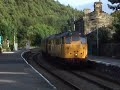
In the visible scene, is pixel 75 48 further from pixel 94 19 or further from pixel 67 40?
pixel 94 19

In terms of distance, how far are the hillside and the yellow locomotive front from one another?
112 m

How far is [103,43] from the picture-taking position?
61.8 metres

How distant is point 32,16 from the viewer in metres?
195

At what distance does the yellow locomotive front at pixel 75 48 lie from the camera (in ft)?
121

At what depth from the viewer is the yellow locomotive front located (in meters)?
37.0

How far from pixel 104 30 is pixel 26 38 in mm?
102929

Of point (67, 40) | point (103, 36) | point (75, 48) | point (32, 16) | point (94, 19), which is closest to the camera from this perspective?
point (75, 48)

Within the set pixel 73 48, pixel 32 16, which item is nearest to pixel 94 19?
pixel 73 48

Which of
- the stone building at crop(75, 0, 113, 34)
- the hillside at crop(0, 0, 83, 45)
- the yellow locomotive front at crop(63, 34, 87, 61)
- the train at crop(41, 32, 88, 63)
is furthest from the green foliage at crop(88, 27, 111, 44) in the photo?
the hillside at crop(0, 0, 83, 45)

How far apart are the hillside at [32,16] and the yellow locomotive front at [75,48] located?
112 m

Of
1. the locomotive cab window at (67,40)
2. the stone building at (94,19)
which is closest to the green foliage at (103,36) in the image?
the stone building at (94,19)

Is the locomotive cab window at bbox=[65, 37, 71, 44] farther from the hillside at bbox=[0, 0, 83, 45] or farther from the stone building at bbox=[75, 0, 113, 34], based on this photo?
the hillside at bbox=[0, 0, 83, 45]

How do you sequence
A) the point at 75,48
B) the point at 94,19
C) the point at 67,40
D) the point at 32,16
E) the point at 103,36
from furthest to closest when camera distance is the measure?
the point at 32,16 → the point at 94,19 → the point at 103,36 → the point at 67,40 → the point at 75,48

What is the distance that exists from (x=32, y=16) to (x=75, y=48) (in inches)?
Result: 6243
